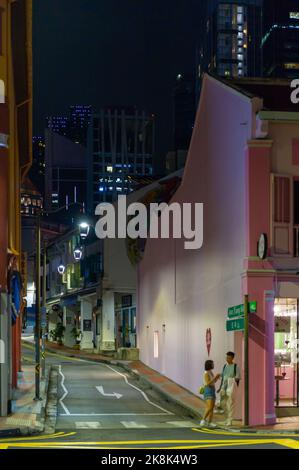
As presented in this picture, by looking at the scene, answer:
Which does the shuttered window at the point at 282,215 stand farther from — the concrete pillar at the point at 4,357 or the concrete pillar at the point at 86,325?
the concrete pillar at the point at 86,325

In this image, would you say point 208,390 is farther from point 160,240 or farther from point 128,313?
point 128,313

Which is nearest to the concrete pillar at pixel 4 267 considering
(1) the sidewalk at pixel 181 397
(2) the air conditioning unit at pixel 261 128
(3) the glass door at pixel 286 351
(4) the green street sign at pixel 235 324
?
(1) the sidewalk at pixel 181 397

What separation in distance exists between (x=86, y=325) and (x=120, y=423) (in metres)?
41.1

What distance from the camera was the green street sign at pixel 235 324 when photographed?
22.0 m

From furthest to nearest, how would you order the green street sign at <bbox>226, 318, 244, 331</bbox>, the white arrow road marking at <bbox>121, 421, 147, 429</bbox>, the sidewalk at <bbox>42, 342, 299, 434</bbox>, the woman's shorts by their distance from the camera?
the green street sign at <bbox>226, 318, 244, 331</bbox>, the white arrow road marking at <bbox>121, 421, 147, 429</bbox>, the woman's shorts, the sidewalk at <bbox>42, 342, 299, 434</bbox>

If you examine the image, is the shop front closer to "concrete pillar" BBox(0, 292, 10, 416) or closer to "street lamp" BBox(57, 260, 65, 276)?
"street lamp" BBox(57, 260, 65, 276)

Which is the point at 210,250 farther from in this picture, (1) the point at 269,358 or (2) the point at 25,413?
(2) the point at 25,413

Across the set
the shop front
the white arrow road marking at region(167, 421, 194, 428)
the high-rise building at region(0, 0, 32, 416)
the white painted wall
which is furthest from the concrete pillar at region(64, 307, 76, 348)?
the white arrow road marking at region(167, 421, 194, 428)

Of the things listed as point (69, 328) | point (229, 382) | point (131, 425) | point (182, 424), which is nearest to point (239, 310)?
point (229, 382)

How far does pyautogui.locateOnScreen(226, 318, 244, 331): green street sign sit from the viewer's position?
22.0m

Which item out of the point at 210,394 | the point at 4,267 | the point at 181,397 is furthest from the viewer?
the point at 181,397

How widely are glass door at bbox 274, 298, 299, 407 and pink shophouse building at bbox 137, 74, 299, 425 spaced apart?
0.10 ft

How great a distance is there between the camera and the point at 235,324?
22578 millimetres

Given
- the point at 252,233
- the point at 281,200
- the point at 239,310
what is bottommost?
the point at 239,310
